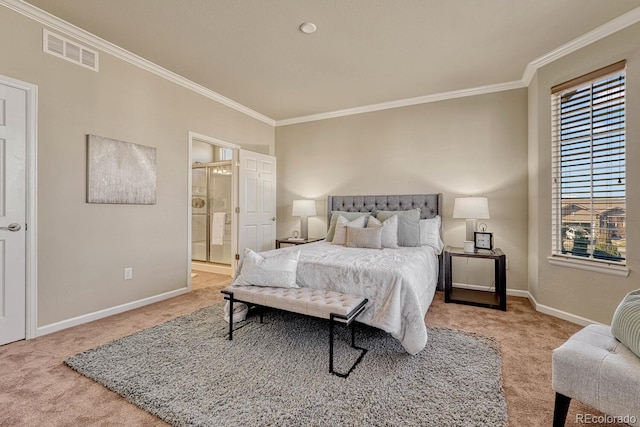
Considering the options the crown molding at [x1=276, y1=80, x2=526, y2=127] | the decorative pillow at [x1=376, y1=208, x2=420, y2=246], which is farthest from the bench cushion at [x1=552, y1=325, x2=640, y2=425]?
the crown molding at [x1=276, y1=80, x2=526, y2=127]

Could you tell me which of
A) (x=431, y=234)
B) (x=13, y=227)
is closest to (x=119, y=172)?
(x=13, y=227)

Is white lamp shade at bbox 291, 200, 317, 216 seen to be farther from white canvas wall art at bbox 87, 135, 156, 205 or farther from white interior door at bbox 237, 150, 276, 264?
white canvas wall art at bbox 87, 135, 156, 205

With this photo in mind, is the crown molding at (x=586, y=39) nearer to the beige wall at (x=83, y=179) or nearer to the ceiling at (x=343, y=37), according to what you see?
the ceiling at (x=343, y=37)

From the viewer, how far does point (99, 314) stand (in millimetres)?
2916

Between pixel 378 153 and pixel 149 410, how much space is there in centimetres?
401

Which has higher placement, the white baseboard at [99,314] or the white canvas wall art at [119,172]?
the white canvas wall art at [119,172]

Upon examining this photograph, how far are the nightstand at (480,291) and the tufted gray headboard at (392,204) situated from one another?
14.9 inches

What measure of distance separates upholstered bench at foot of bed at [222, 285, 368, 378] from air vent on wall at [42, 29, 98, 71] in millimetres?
2570

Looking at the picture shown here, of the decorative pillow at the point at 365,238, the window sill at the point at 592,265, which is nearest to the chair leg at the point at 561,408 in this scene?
the window sill at the point at 592,265

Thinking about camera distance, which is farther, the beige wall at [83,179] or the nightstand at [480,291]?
→ the nightstand at [480,291]

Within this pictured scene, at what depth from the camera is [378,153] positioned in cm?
455

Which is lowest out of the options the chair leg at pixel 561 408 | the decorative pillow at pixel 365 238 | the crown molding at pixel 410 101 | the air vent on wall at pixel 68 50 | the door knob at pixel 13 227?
the chair leg at pixel 561 408

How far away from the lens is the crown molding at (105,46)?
7.89 feet

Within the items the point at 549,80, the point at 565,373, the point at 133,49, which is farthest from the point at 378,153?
the point at 565,373
